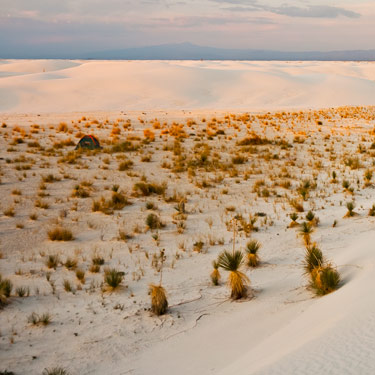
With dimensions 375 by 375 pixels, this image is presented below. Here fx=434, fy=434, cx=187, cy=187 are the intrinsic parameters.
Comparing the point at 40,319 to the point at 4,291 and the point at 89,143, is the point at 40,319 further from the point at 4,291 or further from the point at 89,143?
the point at 89,143

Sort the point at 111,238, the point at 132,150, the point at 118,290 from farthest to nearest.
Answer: the point at 132,150 < the point at 111,238 < the point at 118,290

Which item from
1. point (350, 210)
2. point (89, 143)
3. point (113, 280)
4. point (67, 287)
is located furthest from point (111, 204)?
point (89, 143)

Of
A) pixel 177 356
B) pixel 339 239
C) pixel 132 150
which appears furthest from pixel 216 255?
pixel 132 150

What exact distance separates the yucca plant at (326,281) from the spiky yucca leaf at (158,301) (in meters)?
1.84

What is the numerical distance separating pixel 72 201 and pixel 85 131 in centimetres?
1284

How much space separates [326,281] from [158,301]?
2.03 meters

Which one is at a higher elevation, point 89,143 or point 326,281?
point 89,143

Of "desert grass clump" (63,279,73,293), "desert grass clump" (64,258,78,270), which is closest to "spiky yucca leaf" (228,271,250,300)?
"desert grass clump" (63,279,73,293)

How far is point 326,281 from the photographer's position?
522 cm

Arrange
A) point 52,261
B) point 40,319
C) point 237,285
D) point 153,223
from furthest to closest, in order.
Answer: point 153,223 → point 52,261 → point 237,285 → point 40,319

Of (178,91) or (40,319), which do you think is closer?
(40,319)

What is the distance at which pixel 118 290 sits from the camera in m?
5.81

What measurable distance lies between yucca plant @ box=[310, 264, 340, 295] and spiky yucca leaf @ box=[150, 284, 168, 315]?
6.04 feet

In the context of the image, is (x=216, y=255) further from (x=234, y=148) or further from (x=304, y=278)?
(x=234, y=148)
